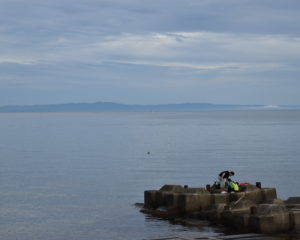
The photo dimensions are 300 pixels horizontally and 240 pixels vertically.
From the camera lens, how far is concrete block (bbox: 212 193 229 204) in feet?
115

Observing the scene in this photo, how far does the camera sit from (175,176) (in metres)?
58.8

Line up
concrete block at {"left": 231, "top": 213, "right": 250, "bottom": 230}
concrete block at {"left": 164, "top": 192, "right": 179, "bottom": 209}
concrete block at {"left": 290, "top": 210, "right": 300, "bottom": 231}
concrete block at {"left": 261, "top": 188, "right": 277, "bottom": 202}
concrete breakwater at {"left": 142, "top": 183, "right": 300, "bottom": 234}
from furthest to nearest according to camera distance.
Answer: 1. concrete block at {"left": 261, "top": 188, "right": 277, "bottom": 202}
2. concrete block at {"left": 164, "top": 192, "right": 179, "bottom": 209}
3. concrete block at {"left": 231, "top": 213, "right": 250, "bottom": 230}
4. concrete block at {"left": 290, "top": 210, "right": 300, "bottom": 231}
5. concrete breakwater at {"left": 142, "top": 183, "right": 300, "bottom": 234}

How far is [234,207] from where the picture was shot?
1270 inches

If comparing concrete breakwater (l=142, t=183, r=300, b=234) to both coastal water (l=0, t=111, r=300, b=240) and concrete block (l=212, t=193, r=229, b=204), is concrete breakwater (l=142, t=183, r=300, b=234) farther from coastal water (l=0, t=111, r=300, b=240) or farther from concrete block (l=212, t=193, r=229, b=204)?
coastal water (l=0, t=111, r=300, b=240)

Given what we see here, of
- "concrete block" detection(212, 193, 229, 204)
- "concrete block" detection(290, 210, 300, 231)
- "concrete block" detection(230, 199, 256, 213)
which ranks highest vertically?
"concrete block" detection(212, 193, 229, 204)

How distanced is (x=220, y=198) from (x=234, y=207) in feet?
9.93

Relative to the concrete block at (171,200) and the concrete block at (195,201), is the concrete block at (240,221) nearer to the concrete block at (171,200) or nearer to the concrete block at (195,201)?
the concrete block at (195,201)

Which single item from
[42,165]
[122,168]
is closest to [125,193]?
[122,168]

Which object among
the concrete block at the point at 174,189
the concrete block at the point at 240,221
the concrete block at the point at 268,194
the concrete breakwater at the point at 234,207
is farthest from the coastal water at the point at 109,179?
the concrete block at the point at 268,194

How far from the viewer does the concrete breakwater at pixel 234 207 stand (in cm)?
2964

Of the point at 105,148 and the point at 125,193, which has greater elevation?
the point at 105,148

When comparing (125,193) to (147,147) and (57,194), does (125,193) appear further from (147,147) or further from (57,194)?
(147,147)

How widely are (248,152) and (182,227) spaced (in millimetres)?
55536

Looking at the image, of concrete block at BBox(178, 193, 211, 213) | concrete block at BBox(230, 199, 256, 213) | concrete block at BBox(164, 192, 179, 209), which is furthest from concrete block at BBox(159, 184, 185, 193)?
concrete block at BBox(230, 199, 256, 213)
